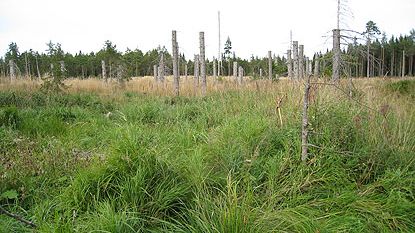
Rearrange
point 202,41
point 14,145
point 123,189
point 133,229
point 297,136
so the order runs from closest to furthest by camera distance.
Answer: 1. point 133,229
2. point 123,189
3. point 297,136
4. point 14,145
5. point 202,41

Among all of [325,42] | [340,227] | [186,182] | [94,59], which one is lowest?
[340,227]

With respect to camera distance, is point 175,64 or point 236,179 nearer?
point 236,179

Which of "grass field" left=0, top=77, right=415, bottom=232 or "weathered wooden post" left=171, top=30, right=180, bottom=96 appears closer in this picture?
Result: "grass field" left=0, top=77, right=415, bottom=232

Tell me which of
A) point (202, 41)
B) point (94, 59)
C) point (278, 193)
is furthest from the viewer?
point (94, 59)

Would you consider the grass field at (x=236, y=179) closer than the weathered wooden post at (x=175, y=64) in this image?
Yes

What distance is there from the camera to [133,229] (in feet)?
6.54

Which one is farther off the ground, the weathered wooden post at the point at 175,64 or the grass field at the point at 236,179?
the weathered wooden post at the point at 175,64

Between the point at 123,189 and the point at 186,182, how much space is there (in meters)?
0.54

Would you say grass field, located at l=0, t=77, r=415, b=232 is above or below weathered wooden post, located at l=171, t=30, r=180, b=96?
below

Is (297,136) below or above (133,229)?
above

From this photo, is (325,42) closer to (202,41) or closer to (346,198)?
(202,41)

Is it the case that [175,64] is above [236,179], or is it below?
above

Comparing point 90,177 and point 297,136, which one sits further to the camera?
point 297,136

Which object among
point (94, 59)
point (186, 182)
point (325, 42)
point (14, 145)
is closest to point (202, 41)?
point (325, 42)
